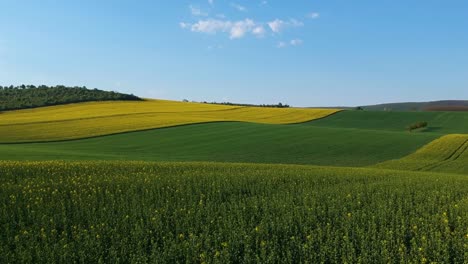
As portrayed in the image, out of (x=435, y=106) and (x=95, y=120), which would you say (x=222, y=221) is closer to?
(x=95, y=120)

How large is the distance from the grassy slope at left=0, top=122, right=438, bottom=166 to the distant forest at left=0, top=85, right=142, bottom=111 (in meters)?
40.9

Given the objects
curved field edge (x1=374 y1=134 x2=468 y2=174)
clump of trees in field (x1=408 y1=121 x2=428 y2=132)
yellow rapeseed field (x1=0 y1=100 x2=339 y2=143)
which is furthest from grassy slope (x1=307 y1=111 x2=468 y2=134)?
curved field edge (x1=374 y1=134 x2=468 y2=174)

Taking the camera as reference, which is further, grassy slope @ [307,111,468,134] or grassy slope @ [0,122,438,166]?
grassy slope @ [307,111,468,134]

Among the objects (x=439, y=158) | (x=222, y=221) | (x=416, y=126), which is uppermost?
(x=416, y=126)

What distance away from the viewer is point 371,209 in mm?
10781

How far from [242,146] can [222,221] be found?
1156 inches

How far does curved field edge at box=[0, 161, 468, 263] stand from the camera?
310 inches

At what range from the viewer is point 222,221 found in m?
9.72

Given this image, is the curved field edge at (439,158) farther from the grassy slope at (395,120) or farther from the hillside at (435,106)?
the hillside at (435,106)

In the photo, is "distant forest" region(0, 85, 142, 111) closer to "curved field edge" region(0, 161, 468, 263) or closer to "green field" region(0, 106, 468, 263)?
"green field" region(0, 106, 468, 263)

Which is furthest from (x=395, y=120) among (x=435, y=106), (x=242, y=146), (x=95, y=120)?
(x=95, y=120)

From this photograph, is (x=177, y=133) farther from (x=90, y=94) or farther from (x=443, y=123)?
(x=90, y=94)

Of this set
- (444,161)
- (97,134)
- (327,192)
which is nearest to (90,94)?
(97,134)

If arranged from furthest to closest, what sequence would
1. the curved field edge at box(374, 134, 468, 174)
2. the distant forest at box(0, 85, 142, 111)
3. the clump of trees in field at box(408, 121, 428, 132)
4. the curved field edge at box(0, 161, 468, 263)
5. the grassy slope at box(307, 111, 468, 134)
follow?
the distant forest at box(0, 85, 142, 111) → the grassy slope at box(307, 111, 468, 134) → the clump of trees in field at box(408, 121, 428, 132) → the curved field edge at box(374, 134, 468, 174) → the curved field edge at box(0, 161, 468, 263)
